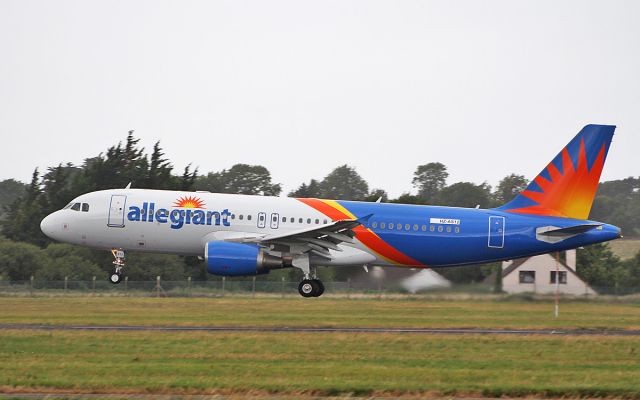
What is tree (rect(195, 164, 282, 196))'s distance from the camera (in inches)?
4604

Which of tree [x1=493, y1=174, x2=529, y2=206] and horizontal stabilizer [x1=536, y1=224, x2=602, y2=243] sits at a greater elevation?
tree [x1=493, y1=174, x2=529, y2=206]

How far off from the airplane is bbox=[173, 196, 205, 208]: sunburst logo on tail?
4 centimetres

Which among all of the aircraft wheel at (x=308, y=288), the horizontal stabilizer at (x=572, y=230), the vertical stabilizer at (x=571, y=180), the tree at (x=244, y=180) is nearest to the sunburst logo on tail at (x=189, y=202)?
the aircraft wheel at (x=308, y=288)

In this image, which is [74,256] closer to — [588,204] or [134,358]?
[588,204]

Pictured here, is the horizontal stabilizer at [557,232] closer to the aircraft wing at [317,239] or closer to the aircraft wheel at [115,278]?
the aircraft wing at [317,239]

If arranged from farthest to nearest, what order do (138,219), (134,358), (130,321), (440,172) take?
(440,172) → (138,219) → (130,321) → (134,358)

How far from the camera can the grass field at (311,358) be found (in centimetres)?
1806

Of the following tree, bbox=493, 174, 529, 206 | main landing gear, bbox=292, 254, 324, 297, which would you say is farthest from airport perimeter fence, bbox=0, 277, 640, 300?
tree, bbox=493, 174, 529, 206

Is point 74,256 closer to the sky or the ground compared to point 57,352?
closer to the sky

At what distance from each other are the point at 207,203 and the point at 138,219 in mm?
2507

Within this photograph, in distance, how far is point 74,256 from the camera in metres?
54.5

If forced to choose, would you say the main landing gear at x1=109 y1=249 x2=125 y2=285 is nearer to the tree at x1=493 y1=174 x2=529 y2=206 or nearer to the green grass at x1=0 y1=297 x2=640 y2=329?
the green grass at x1=0 y1=297 x2=640 y2=329

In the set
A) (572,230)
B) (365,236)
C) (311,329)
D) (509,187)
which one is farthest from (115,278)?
(509,187)

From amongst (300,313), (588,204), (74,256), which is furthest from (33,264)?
(588,204)
